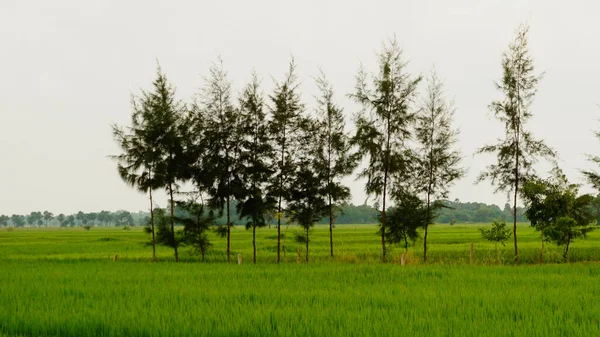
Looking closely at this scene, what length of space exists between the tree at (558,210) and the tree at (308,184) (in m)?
13.5

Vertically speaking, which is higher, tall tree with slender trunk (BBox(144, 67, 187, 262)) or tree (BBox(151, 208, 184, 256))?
tall tree with slender trunk (BBox(144, 67, 187, 262))

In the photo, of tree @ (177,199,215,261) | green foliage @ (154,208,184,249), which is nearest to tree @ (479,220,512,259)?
tree @ (177,199,215,261)

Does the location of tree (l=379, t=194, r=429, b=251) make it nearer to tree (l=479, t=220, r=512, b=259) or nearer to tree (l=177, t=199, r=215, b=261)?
tree (l=479, t=220, r=512, b=259)

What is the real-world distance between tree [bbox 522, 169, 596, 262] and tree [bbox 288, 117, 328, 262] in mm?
13549

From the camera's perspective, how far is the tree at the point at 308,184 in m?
37.2

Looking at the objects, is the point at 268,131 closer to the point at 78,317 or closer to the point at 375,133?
the point at 375,133

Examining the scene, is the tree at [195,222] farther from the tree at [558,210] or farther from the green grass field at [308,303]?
the tree at [558,210]

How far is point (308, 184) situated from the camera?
122ft

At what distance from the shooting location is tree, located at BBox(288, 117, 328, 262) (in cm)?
3716

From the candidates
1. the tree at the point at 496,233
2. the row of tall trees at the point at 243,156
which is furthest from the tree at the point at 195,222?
the tree at the point at 496,233

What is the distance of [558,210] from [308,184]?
17.2 metres

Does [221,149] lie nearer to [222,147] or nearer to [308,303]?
[222,147]

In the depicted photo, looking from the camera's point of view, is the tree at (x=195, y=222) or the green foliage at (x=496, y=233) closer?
the tree at (x=195, y=222)

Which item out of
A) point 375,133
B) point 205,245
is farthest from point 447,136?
point 205,245
